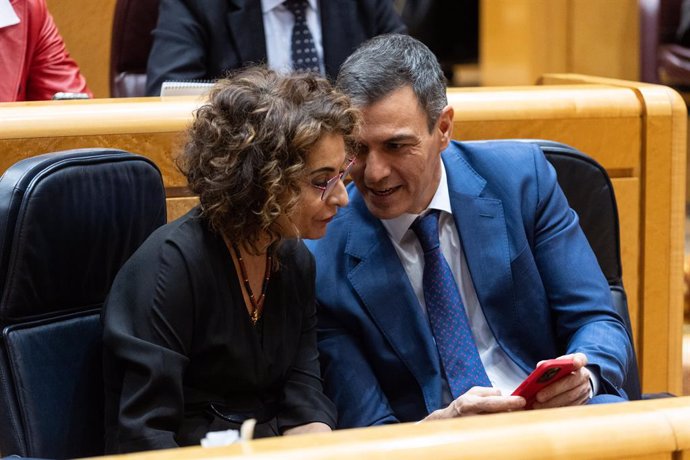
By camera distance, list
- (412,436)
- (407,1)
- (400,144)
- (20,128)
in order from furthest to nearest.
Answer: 1. (407,1)
2. (20,128)
3. (400,144)
4. (412,436)

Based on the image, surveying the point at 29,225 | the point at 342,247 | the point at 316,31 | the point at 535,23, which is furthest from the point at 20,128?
the point at 535,23

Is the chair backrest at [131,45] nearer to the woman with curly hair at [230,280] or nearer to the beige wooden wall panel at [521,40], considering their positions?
the woman with curly hair at [230,280]

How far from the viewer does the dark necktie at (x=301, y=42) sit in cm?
263

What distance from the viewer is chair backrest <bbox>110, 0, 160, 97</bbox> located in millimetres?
2779

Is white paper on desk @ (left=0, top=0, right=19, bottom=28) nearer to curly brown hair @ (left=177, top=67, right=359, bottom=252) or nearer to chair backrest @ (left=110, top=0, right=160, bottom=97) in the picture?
chair backrest @ (left=110, top=0, right=160, bottom=97)

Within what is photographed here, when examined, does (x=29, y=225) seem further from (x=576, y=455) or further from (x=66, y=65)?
(x=66, y=65)

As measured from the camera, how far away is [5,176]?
1.40 metres

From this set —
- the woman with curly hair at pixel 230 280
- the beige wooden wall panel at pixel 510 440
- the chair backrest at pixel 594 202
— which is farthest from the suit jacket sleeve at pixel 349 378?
the beige wooden wall panel at pixel 510 440

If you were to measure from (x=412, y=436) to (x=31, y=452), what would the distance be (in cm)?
Result: 70

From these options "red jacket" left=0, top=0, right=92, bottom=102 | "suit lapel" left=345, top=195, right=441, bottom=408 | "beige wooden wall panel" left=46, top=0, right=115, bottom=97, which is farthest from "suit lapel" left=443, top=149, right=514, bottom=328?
"beige wooden wall panel" left=46, top=0, right=115, bottom=97

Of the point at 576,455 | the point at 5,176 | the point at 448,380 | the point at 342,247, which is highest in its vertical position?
the point at 5,176

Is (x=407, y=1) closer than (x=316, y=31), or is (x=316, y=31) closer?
(x=316, y=31)

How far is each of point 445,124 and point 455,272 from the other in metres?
0.24

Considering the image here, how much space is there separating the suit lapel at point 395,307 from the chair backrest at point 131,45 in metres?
1.30
